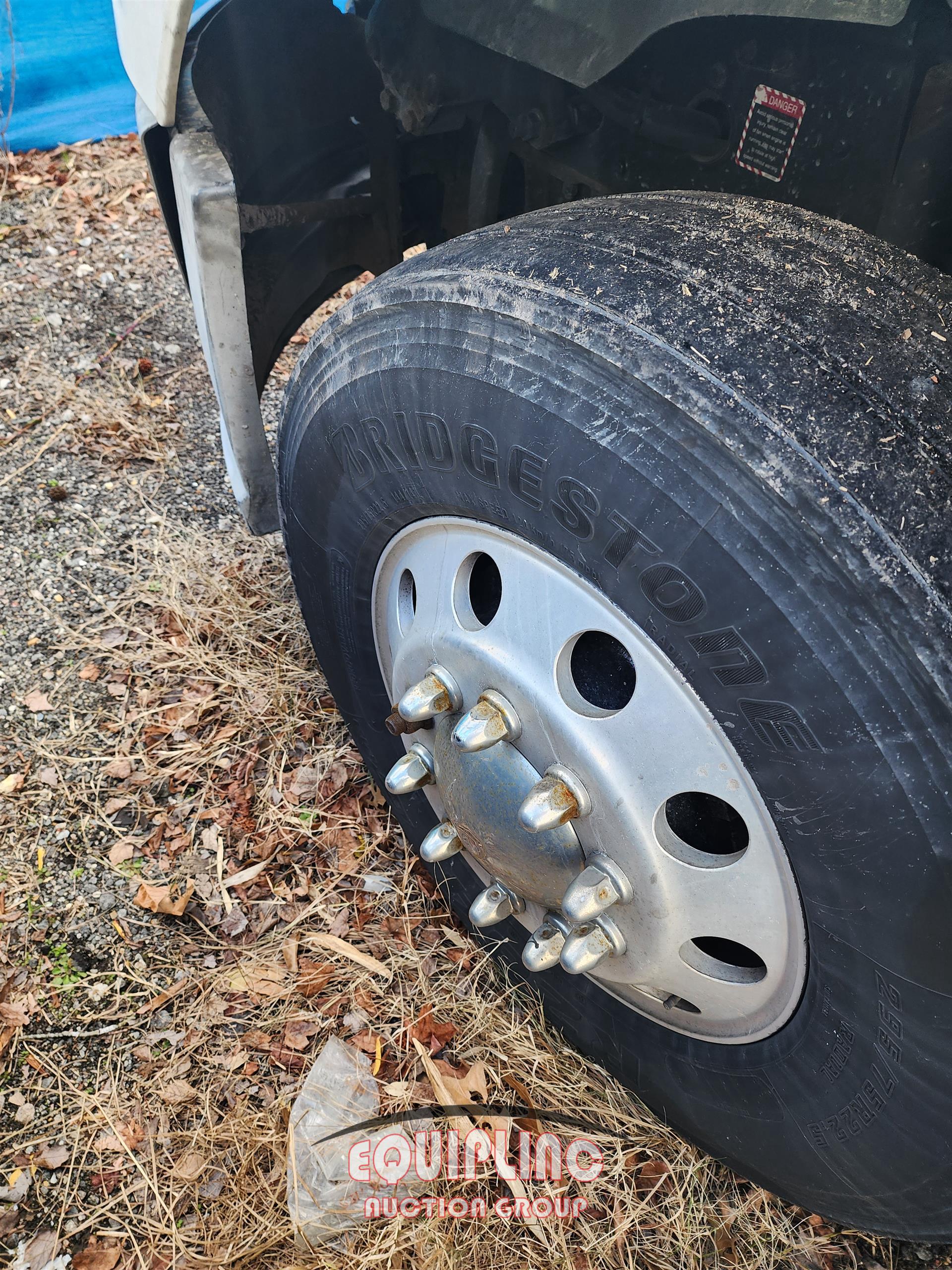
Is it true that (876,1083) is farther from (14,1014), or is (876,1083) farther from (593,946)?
(14,1014)

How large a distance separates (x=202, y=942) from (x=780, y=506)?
5.08 ft

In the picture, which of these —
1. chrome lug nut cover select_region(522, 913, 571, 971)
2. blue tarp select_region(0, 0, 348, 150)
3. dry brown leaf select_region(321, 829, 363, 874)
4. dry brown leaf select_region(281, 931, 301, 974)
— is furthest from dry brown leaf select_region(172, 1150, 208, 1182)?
blue tarp select_region(0, 0, 348, 150)

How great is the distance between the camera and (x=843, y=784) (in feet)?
3.18

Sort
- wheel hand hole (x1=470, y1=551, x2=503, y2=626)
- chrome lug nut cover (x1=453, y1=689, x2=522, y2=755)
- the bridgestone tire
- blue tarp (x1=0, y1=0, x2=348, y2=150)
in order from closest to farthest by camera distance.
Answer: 1. the bridgestone tire
2. chrome lug nut cover (x1=453, y1=689, x2=522, y2=755)
3. wheel hand hole (x1=470, y1=551, x2=503, y2=626)
4. blue tarp (x1=0, y1=0, x2=348, y2=150)

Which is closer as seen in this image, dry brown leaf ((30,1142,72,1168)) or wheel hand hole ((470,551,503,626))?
wheel hand hole ((470,551,503,626))

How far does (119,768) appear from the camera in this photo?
2.18m

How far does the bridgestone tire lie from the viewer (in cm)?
93

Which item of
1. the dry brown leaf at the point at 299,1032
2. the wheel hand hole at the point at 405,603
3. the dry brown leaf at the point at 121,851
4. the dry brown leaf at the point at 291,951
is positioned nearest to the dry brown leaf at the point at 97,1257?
the dry brown leaf at the point at 299,1032

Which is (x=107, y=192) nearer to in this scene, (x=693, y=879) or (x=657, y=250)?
(x=657, y=250)

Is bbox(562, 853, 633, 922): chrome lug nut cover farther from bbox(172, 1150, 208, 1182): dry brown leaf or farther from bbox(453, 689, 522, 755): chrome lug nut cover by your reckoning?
bbox(172, 1150, 208, 1182): dry brown leaf

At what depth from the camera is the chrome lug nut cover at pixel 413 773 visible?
5.30 ft

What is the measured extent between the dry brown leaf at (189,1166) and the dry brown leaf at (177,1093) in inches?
3.5

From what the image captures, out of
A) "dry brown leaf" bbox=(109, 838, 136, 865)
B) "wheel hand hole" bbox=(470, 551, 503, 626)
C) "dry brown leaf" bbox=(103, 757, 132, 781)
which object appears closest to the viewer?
"wheel hand hole" bbox=(470, 551, 503, 626)

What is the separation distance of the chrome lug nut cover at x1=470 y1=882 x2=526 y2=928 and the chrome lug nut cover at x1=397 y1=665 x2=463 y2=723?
355 mm
